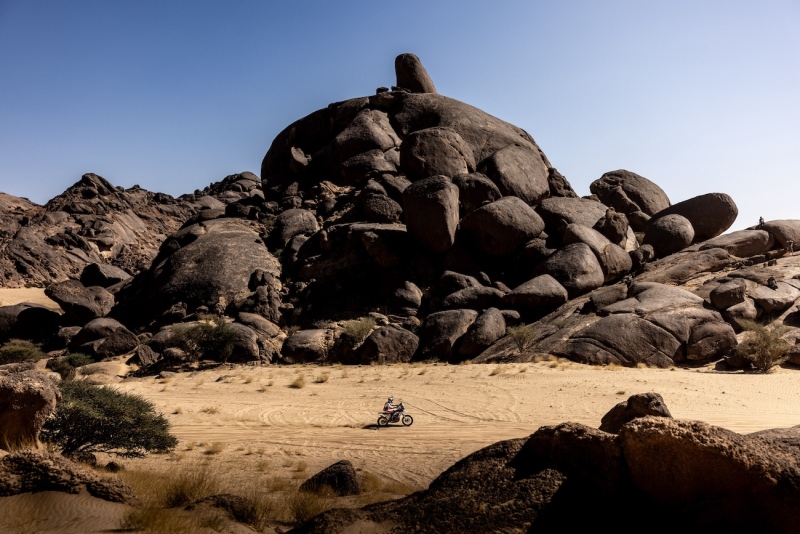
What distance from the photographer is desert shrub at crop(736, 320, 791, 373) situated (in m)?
18.8

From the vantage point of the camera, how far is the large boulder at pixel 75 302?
96.6ft

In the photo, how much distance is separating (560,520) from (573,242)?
25159 millimetres

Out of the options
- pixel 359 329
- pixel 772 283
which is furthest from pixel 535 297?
pixel 772 283

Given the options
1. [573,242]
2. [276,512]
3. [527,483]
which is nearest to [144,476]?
[276,512]

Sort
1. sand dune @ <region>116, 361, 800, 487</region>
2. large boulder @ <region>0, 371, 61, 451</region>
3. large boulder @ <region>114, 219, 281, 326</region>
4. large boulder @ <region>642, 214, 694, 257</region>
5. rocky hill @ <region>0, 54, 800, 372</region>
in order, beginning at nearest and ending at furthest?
large boulder @ <region>0, 371, 61, 451</region>, sand dune @ <region>116, 361, 800, 487</region>, rocky hill @ <region>0, 54, 800, 372</region>, large boulder @ <region>114, 219, 281, 326</region>, large boulder @ <region>642, 214, 694, 257</region>

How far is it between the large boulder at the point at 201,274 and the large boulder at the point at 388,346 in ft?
26.8

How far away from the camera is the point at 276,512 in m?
7.00

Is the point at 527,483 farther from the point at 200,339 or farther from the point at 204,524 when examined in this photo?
the point at 200,339

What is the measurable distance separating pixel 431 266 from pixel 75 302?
1823 centimetres

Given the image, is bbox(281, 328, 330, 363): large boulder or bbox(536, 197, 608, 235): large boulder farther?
bbox(536, 197, 608, 235): large boulder

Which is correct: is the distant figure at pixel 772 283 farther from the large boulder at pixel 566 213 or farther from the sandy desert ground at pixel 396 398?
the large boulder at pixel 566 213

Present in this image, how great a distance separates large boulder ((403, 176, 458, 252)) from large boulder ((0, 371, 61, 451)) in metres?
21.9

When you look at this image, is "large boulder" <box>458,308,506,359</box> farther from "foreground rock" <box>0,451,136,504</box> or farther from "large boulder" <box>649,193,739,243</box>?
"foreground rock" <box>0,451,136,504</box>

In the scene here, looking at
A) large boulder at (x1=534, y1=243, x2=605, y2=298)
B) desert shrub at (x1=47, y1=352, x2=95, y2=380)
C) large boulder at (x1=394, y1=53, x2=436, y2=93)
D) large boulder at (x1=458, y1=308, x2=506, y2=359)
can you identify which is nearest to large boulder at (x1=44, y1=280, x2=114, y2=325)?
desert shrub at (x1=47, y1=352, x2=95, y2=380)
